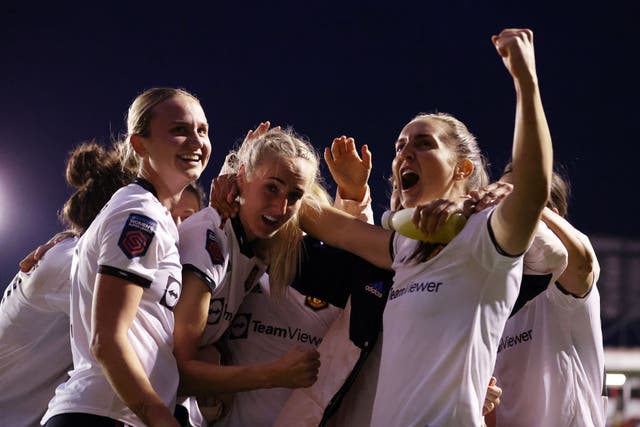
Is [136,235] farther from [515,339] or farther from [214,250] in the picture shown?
[515,339]

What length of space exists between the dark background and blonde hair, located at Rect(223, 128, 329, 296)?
556cm

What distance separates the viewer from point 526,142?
5.54 ft

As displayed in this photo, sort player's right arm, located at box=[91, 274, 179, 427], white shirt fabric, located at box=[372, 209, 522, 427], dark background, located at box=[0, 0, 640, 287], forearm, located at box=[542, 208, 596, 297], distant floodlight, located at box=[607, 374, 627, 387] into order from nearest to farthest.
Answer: white shirt fabric, located at box=[372, 209, 522, 427] → player's right arm, located at box=[91, 274, 179, 427] → forearm, located at box=[542, 208, 596, 297] → distant floodlight, located at box=[607, 374, 627, 387] → dark background, located at box=[0, 0, 640, 287]

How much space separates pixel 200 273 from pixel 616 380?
4807 millimetres

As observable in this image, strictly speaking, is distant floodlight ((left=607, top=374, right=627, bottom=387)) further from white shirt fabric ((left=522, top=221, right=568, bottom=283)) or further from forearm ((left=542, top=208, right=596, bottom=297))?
white shirt fabric ((left=522, top=221, right=568, bottom=283))

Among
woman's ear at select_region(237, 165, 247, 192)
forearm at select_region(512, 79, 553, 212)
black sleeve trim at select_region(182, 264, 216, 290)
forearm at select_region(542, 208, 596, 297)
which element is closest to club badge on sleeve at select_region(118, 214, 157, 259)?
black sleeve trim at select_region(182, 264, 216, 290)

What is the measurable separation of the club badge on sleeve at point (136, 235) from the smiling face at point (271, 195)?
0.36 metres

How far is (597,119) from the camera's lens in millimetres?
11492

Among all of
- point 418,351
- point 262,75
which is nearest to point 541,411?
point 418,351

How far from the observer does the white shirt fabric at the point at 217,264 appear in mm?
2248

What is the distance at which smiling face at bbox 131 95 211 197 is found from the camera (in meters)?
2.32

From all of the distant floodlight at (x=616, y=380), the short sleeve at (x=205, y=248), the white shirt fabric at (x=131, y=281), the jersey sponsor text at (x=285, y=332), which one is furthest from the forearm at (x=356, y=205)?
the distant floodlight at (x=616, y=380)

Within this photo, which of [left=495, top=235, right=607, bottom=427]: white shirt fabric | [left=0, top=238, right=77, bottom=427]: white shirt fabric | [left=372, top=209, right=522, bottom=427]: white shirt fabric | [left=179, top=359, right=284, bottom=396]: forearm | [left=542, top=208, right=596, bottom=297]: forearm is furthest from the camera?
[left=0, top=238, right=77, bottom=427]: white shirt fabric

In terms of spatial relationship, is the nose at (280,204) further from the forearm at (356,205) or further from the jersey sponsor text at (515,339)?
the jersey sponsor text at (515,339)
